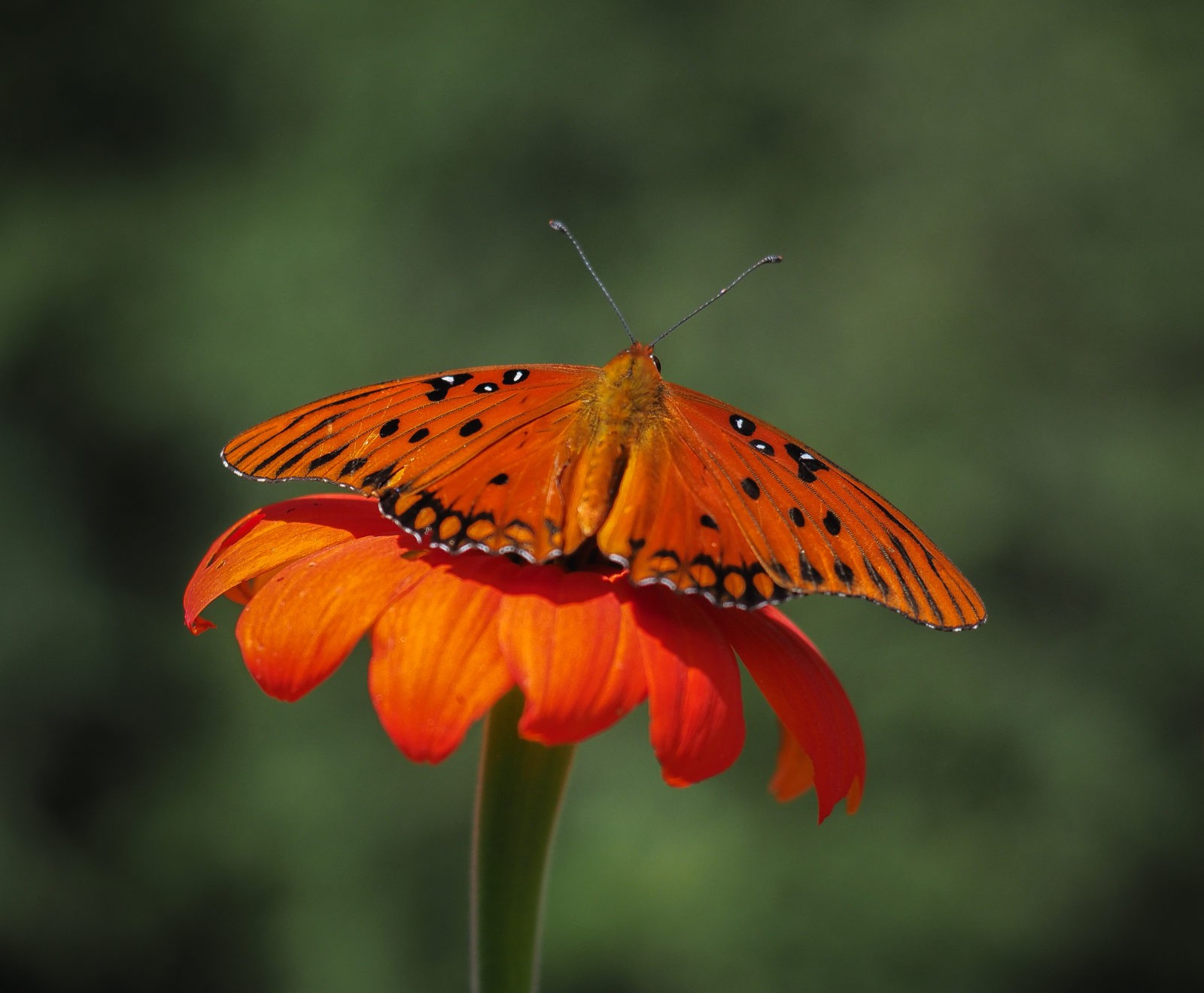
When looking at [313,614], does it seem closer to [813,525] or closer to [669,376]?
[813,525]

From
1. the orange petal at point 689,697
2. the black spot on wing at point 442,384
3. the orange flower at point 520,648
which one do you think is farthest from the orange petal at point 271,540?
the orange petal at point 689,697

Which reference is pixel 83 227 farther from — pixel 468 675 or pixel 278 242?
pixel 468 675

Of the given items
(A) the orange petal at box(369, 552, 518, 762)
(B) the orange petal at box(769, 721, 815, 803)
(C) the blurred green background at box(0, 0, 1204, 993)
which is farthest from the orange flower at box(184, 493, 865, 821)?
(C) the blurred green background at box(0, 0, 1204, 993)

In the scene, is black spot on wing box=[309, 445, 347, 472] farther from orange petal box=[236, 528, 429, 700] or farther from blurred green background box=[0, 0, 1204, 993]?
blurred green background box=[0, 0, 1204, 993]

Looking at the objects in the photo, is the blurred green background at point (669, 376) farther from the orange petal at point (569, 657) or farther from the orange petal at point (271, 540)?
the orange petal at point (569, 657)

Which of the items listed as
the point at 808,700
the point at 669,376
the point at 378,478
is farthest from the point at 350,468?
the point at 669,376

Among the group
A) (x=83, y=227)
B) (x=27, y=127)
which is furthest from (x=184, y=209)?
(x=27, y=127)
